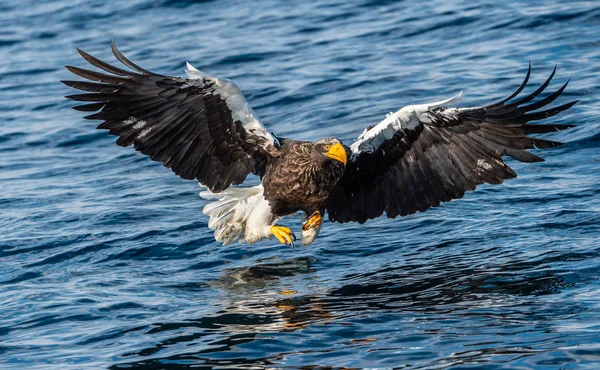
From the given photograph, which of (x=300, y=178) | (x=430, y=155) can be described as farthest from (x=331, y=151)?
(x=430, y=155)

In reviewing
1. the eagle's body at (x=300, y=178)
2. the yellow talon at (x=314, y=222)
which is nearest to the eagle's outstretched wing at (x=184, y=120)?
the eagle's body at (x=300, y=178)

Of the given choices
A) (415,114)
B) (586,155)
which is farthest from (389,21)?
(415,114)

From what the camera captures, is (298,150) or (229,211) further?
(229,211)

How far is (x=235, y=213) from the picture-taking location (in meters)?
8.16

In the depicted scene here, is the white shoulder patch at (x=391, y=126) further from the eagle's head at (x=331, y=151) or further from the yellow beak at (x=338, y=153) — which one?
the yellow beak at (x=338, y=153)

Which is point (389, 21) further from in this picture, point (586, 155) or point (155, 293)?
point (155, 293)

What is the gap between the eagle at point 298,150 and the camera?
7.37m

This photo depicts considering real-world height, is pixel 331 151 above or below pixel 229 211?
above

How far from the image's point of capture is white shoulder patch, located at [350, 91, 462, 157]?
748cm

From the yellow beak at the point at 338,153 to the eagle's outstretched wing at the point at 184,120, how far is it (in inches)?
25.0

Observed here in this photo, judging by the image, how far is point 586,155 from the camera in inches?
387

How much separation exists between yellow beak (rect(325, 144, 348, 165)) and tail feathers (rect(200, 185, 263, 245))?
3.19ft

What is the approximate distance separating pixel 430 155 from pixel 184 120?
1974mm

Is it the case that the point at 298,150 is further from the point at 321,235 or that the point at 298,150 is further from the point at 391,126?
the point at 321,235
